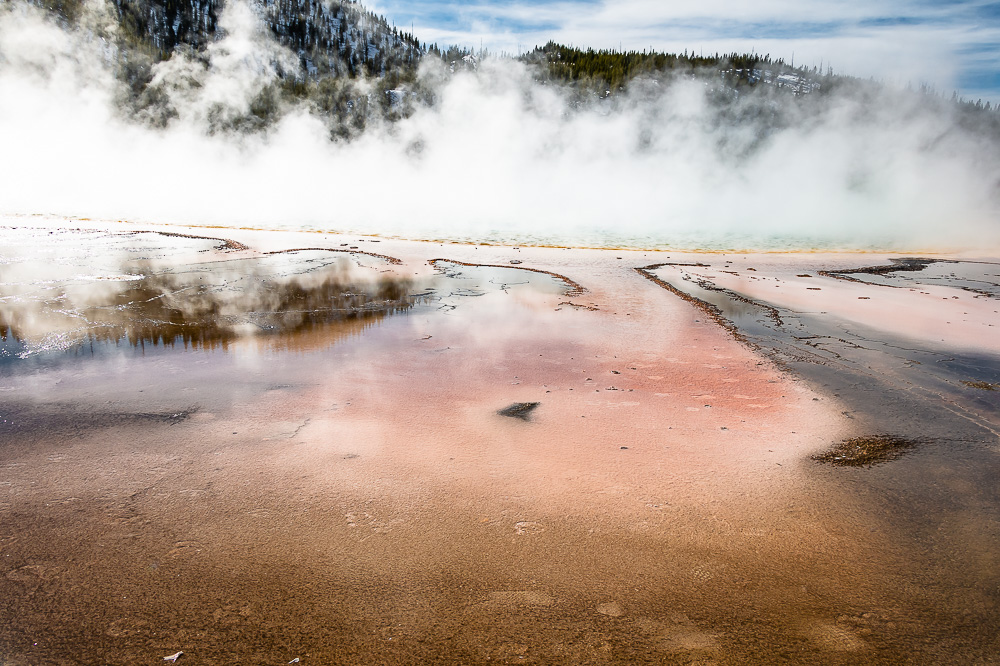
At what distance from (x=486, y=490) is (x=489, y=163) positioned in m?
42.6

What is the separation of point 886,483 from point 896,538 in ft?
1.82

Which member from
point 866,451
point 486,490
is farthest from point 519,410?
point 866,451

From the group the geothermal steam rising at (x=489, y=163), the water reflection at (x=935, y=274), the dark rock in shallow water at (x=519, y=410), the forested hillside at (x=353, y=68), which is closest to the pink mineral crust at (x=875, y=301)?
the water reflection at (x=935, y=274)

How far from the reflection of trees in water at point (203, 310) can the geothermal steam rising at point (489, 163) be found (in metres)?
7.80

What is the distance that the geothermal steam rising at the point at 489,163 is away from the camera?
2048 centimetres

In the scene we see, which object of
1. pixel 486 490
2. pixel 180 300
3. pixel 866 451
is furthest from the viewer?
pixel 180 300

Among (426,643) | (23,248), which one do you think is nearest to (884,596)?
(426,643)

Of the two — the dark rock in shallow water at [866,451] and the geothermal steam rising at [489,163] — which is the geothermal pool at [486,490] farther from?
the geothermal steam rising at [489,163]

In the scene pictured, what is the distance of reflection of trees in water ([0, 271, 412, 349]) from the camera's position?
568 centimetres

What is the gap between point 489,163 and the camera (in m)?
43.5

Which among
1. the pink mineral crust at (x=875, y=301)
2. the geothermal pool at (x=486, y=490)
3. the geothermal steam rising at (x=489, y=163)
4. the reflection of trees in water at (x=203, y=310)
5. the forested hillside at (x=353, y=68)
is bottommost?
the geothermal pool at (x=486, y=490)

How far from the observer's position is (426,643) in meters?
2.09

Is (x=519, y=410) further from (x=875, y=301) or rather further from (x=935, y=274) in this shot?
(x=935, y=274)

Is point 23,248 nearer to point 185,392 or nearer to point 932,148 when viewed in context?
point 185,392
